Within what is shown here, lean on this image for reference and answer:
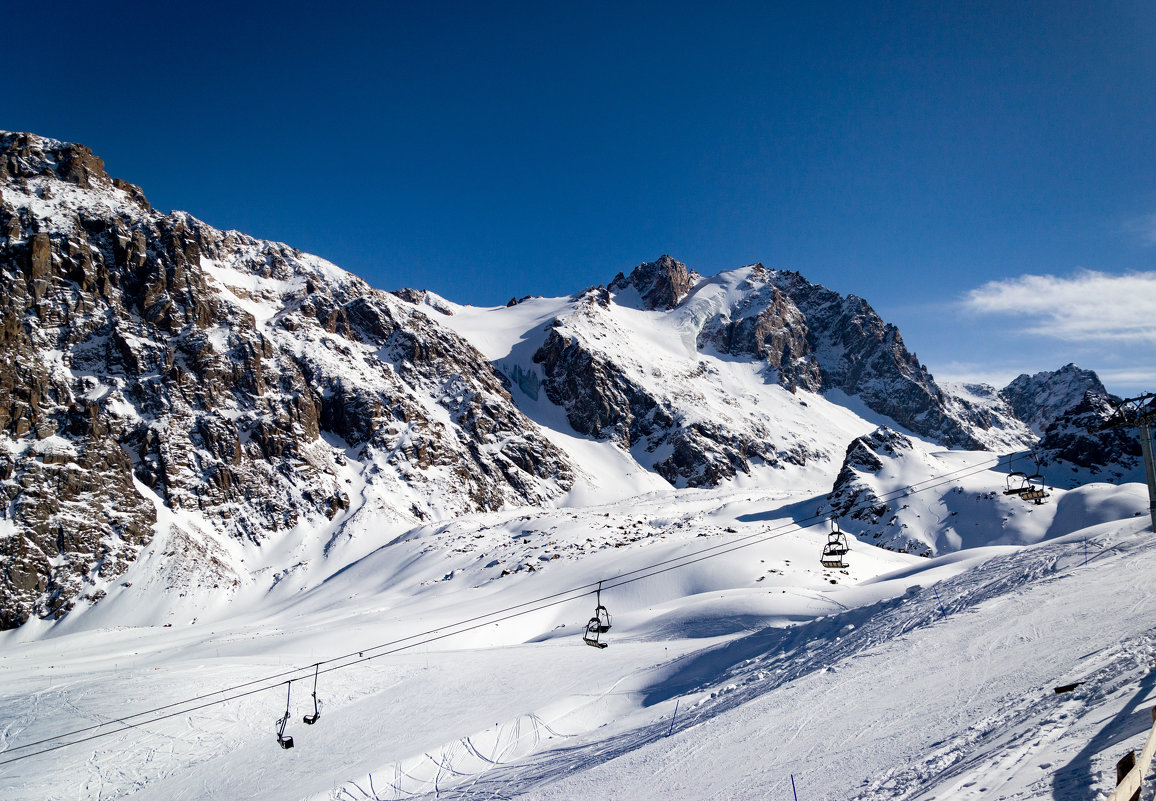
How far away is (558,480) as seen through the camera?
11906cm

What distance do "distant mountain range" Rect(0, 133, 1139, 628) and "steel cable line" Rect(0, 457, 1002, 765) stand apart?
8.95 metres

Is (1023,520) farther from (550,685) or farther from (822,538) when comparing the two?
(550,685)

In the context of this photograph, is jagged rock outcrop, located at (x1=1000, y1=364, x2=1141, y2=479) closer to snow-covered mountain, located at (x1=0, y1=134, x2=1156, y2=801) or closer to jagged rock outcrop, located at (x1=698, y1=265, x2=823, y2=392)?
snow-covered mountain, located at (x1=0, y1=134, x2=1156, y2=801)

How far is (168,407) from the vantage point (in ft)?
296

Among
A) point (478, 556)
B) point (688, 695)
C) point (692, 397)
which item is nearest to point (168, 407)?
point (478, 556)

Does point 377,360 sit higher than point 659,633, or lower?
higher

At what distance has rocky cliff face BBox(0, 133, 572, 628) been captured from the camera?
77000 millimetres

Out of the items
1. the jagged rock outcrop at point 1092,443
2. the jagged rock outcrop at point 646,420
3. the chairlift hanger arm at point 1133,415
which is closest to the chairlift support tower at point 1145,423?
the chairlift hanger arm at point 1133,415

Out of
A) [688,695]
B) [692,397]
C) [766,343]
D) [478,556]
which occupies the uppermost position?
[766,343]

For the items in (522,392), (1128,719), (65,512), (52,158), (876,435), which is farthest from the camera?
(522,392)

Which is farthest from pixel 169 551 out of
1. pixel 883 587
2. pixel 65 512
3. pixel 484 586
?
pixel 883 587

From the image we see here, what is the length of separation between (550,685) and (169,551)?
72555 millimetres

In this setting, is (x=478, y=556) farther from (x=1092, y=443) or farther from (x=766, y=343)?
(x=766, y=343)

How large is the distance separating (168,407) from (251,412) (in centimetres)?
1061
